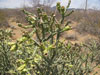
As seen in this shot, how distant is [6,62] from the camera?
2.70 metres

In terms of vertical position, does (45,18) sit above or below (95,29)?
above

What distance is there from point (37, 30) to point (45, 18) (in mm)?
120

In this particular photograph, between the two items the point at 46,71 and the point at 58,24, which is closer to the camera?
the point at 58,24

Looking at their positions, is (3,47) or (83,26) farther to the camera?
(83,26)

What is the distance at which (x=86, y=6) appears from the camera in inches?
787

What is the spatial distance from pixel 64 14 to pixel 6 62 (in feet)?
6.47

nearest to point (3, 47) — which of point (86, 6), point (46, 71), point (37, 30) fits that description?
point (46, 71)

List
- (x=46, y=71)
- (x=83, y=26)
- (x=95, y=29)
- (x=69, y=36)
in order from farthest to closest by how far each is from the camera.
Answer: (x=83, y=26) < (x=95, y=29) < (x=69, y=36) < (x=46, y=71)

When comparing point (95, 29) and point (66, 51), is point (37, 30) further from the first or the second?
point (95, 29)

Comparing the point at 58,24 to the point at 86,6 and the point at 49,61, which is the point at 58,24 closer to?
the point at 49,61

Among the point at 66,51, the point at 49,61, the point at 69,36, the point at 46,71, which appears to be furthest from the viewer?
the point at 69,36

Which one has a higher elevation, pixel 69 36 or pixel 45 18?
pixel 45 18

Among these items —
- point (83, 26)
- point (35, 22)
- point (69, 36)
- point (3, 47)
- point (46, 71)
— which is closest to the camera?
point (35, 22)

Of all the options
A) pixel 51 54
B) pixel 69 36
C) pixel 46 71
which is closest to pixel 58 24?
pixel 51 54
